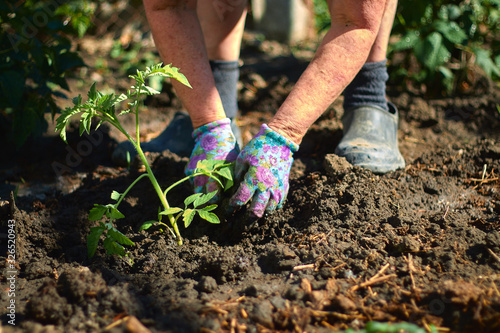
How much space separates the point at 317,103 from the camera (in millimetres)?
1763

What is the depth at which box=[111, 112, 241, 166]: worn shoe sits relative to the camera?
2.39m

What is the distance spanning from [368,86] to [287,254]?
1.26m

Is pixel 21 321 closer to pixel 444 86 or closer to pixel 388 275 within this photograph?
pixel 388 275

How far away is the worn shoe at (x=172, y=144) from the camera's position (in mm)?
2393

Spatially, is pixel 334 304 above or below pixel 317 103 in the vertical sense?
below

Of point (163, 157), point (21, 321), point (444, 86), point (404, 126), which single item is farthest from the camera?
point (444, 86)

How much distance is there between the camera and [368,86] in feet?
7.54

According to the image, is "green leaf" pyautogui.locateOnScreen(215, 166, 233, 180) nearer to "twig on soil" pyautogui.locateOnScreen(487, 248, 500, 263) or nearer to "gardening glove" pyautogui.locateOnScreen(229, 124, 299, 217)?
"gardening glove" pyautogui.locateOnScreen(229, 124, 299, 217)

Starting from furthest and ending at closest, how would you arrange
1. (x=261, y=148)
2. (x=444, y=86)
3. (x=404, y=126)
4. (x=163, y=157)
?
(x=444, y=86) → (x=404, y=126) → (x=163, y=157) → (x=261, y=148)

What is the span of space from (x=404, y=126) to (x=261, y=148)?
1.47 m

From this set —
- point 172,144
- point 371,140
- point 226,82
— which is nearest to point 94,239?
point 172,144

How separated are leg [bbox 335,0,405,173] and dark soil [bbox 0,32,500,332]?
5.1 inches

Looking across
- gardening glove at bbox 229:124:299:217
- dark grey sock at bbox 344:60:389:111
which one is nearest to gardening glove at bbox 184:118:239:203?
gardening glove at bbox 229:124:299:217

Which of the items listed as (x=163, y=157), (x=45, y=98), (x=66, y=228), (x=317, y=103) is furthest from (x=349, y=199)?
(x=45, y=98)
